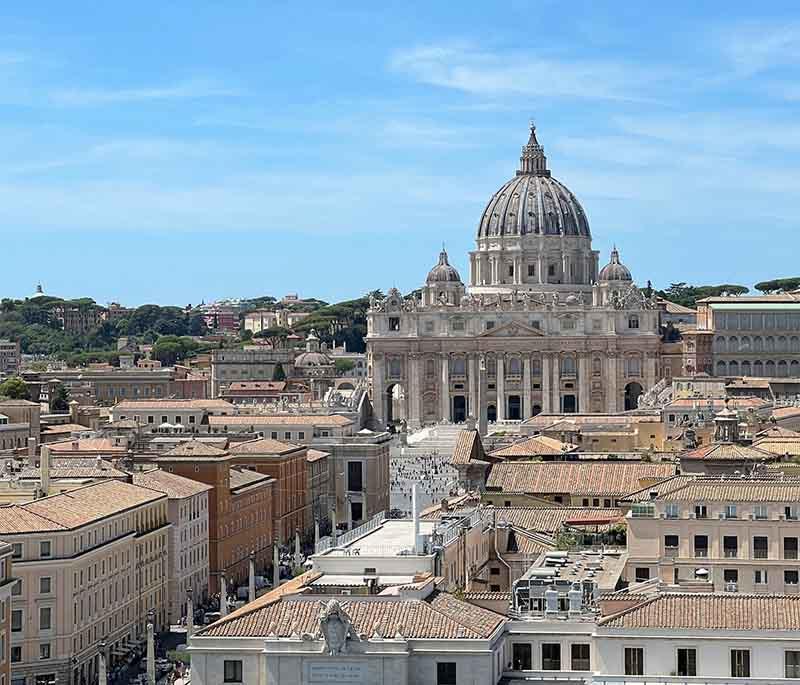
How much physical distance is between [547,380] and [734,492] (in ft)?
476

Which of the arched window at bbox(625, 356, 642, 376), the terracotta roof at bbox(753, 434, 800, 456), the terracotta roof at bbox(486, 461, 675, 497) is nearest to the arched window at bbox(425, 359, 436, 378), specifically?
the arched window at bbox(625, 356, 642, 376)

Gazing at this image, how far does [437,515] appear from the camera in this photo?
149 ft

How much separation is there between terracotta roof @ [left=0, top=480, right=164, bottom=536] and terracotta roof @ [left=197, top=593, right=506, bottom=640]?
68.3 feet

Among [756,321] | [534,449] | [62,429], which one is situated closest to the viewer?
[534,449]

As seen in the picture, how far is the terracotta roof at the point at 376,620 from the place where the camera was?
93.3 ft

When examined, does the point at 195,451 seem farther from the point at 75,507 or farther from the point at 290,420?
the point at 290,420

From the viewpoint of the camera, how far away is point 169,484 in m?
65.9

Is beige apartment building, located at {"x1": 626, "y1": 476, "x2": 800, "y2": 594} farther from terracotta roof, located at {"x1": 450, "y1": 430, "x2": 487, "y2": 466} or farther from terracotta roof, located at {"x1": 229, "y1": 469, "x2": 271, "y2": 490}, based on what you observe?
terracotta roof, located at {"x1": 229, "y1": 469, "x2": 271, "y2": 490}

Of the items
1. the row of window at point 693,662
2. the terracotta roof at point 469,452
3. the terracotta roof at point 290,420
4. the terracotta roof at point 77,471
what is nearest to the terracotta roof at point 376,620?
the row of window at point 693,662

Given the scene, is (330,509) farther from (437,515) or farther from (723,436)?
(437,515)

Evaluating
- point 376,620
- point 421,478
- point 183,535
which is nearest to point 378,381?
point 421,478

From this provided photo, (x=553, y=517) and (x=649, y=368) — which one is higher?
(x=649, y=368)

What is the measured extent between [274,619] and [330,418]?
74.2 metres

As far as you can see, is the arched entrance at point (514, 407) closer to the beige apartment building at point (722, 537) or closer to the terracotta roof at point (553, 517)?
the terracotta roof at point (553, 517)
